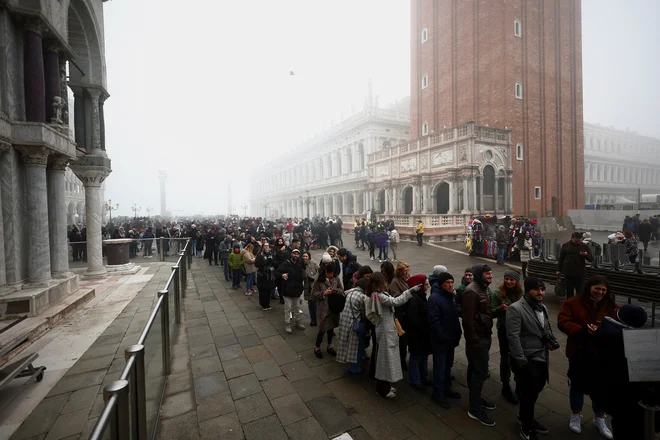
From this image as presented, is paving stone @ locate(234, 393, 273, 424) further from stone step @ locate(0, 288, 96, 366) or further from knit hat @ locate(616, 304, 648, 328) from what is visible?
knit hat @ locate(616, 304, 648, 328)

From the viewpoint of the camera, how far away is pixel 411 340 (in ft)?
12.0

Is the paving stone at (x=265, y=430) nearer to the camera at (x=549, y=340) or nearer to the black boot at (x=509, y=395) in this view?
the black boot at (x=509, y=395)

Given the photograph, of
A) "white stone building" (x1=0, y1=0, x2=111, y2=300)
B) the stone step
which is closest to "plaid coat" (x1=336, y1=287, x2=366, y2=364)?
the stone step

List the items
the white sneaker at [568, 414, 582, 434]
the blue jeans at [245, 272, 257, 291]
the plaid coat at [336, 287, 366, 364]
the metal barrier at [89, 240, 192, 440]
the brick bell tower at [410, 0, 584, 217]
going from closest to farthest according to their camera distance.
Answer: the metal barrier at [89, 240, 192, 440]
the white sneaker at [568, 414, 582, 434]
the plaid coat at [336, 287, 366, 364]
the blue jeans at [245, 272, 257, 291]
the brick bell tower at [410, 0, 584, 217]

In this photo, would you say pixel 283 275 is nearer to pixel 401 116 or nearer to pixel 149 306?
pixel 149 306

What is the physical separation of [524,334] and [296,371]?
2904 millimetres

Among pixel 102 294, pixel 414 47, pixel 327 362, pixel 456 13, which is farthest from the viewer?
pixel 414 47

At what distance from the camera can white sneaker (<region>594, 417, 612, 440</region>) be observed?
9.50 feet

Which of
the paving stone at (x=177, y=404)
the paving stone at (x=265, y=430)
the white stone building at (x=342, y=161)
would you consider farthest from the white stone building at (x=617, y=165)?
the paving stone at (x=177, y=404)

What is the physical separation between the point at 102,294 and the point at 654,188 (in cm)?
8225

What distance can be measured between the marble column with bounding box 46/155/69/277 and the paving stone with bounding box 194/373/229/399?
19.8ft

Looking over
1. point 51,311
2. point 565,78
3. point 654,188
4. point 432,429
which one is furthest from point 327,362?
point 654,188

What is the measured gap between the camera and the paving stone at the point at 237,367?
13.7ft

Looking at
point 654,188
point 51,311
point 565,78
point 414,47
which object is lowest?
point 51,311
